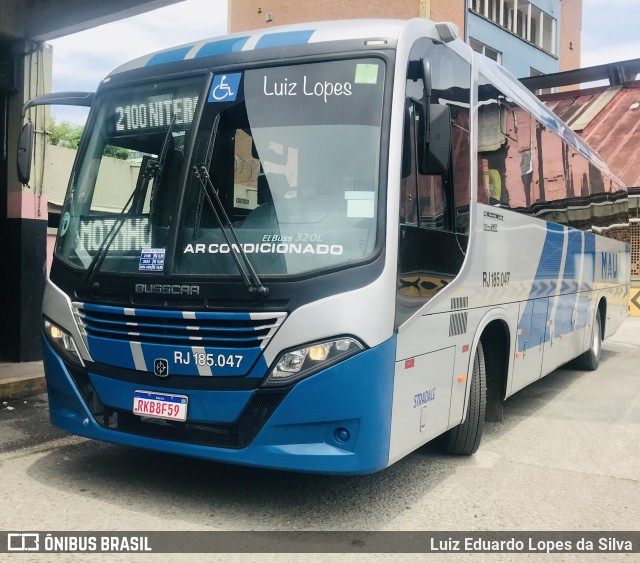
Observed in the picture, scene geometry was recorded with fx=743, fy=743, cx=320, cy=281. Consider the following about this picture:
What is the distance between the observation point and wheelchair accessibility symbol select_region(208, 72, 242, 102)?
4.62m

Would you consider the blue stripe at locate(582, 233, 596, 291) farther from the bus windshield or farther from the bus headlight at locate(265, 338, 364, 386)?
the bus headlight at locate(265, 338, 364, 386)

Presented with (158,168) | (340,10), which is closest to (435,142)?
(158,168)

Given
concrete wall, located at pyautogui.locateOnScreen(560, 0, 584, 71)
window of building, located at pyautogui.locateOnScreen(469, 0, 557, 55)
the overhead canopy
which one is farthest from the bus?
concrete wall, located at pyautogui.locateOnScreen(560, 0, 584, 71)

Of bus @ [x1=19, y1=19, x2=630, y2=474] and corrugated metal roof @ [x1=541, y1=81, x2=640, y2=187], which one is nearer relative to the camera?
bus @ [x1=19, y1=19, x2=630, y2=474]

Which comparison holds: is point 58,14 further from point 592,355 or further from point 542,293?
point 592,355

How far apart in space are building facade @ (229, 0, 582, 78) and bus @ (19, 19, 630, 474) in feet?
66.3

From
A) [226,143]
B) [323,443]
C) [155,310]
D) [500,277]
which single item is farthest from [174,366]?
[500,277]

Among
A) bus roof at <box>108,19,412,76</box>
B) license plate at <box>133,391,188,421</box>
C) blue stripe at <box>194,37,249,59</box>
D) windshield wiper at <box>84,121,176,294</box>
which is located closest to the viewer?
license plate at <box>133,391,188,421</box>

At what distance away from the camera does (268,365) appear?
13.4ft

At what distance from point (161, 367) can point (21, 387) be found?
13.7 feet

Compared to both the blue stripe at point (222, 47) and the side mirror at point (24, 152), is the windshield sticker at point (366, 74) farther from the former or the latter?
the side mirror at point (24, 152)

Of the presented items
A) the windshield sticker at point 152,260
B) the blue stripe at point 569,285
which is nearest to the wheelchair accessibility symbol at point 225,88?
the windshield sticker at point 152,260

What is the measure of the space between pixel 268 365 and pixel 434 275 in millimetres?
1316

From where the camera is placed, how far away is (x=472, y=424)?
5.68 metres
